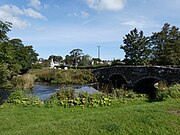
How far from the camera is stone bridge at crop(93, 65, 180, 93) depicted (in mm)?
32781

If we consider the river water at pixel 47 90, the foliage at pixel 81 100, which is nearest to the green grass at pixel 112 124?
the foliage at pixel 81 100

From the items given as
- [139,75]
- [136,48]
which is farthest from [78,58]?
[139,75]

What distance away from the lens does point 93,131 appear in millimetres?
8281

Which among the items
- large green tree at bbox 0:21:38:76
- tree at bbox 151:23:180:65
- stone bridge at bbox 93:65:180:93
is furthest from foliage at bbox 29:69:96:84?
tree at bbox 151:23:180:65

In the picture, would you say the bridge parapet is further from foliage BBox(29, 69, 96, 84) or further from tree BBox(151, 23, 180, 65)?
tree BBox(151, 23, 180, 65)

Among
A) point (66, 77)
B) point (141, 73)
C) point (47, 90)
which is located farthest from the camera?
point (66, 77)

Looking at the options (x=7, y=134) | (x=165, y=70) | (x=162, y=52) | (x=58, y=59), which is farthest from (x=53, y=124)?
(x=58, y=59)

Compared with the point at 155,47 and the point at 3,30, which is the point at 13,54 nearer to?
the point at 3,30

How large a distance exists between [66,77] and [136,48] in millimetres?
23293

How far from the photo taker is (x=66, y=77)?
147ft

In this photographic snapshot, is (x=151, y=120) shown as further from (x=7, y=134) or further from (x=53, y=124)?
(x=7, y=134)

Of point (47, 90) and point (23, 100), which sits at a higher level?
point (23, 100)

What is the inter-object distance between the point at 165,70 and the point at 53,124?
26508 mm

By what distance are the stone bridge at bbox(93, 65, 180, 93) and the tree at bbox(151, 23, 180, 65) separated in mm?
11486
